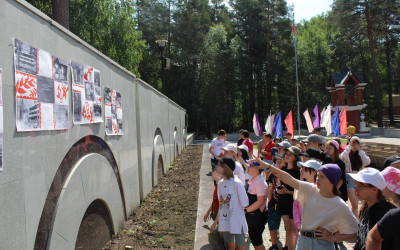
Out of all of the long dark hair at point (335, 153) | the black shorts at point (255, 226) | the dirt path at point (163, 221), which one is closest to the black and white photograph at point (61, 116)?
the dirt path at point (163, 221)

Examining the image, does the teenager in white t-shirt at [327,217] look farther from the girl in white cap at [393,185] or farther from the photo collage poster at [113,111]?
the photo collage poster at [113,111]

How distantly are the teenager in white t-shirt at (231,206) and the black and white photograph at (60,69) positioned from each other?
2245 millimetres

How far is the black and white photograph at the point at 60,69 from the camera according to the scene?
3545 millimetres

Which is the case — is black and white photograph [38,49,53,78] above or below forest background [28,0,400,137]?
below

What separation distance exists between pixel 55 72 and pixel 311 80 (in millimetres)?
47169

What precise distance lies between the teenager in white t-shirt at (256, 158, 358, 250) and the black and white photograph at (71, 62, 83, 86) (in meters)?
3.13

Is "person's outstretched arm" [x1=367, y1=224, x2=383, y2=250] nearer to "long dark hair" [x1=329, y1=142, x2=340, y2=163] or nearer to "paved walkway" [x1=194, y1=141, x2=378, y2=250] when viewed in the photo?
"paved walkway" [x1=194, y1=141, x2=378, y2=250]

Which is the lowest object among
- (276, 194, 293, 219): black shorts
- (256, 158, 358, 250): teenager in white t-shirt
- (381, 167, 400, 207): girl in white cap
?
(276, 194, 293, 219): black shorts

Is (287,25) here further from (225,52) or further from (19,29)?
(19,29)

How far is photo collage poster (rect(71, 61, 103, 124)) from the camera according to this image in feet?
13.3

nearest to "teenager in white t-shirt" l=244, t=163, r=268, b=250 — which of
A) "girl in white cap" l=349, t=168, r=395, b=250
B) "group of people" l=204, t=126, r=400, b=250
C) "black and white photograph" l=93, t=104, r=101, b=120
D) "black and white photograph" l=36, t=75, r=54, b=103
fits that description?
"group of people" l=204, t=126, r=400, b=250

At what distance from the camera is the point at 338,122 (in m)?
11.1

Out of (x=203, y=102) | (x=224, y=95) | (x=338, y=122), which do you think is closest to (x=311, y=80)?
(x=224, y=95)

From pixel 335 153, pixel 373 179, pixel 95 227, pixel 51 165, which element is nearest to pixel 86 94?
pixel 51 165
